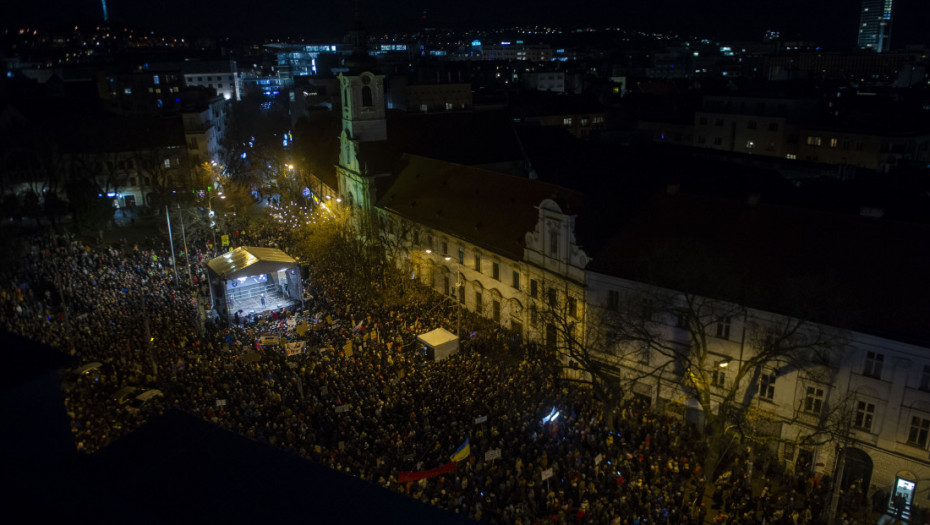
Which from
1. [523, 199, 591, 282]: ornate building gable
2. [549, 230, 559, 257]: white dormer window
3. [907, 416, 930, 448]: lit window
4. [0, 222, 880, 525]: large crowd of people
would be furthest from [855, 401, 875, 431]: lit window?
[549, 230, 559, 257]: white dormer window

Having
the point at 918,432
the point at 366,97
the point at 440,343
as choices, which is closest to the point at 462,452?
the point at 440,343

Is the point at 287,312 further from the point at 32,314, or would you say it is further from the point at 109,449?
the point at 109,449

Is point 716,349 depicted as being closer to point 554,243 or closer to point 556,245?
point 556,245

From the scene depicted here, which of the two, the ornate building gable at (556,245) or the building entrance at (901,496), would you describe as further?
the ornate building gable at (556,245)

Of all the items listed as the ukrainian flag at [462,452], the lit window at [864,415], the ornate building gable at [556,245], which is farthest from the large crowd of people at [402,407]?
the ornate building gable at [556,245]

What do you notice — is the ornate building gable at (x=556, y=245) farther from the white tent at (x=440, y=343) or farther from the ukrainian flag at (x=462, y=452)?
the ukrainian flag at (x=462, y=452)
